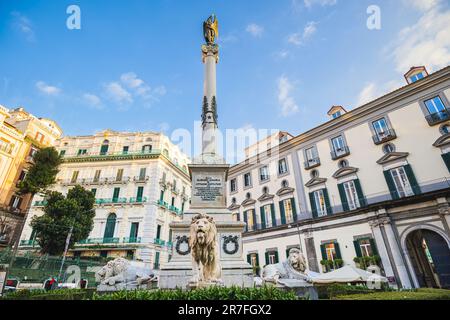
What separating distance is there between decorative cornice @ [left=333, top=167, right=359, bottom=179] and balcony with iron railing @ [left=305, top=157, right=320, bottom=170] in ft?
7.21

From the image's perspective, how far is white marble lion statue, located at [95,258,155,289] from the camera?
7219mm

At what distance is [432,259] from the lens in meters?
16.1

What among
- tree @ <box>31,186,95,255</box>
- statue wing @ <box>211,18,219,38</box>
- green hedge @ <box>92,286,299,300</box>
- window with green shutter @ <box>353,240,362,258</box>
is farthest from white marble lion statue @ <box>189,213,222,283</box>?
tree @ <box>31,186,95,255</box>

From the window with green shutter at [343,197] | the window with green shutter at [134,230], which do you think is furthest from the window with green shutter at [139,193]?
the window with green shutter at [343,197]

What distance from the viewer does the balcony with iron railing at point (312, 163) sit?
23.3 meters

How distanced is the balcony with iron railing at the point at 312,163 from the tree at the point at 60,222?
73.8 feet

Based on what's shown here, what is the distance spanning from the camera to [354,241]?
1844cm

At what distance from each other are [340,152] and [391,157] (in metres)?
4.19

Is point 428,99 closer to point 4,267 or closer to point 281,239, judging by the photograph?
point 281,239

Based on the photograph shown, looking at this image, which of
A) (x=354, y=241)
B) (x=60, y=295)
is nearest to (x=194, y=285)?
(x=60, y=295)

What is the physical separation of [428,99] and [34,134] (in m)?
47.8

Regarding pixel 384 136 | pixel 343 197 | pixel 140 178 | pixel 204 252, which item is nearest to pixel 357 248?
pixel 343 197

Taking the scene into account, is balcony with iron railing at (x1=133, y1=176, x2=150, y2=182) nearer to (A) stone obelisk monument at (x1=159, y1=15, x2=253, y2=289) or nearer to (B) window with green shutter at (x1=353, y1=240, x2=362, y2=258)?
(A) stone obelisk monument at (x1=159, y1=15, x2=253, y2=289)

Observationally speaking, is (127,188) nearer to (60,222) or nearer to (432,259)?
(60,222)
